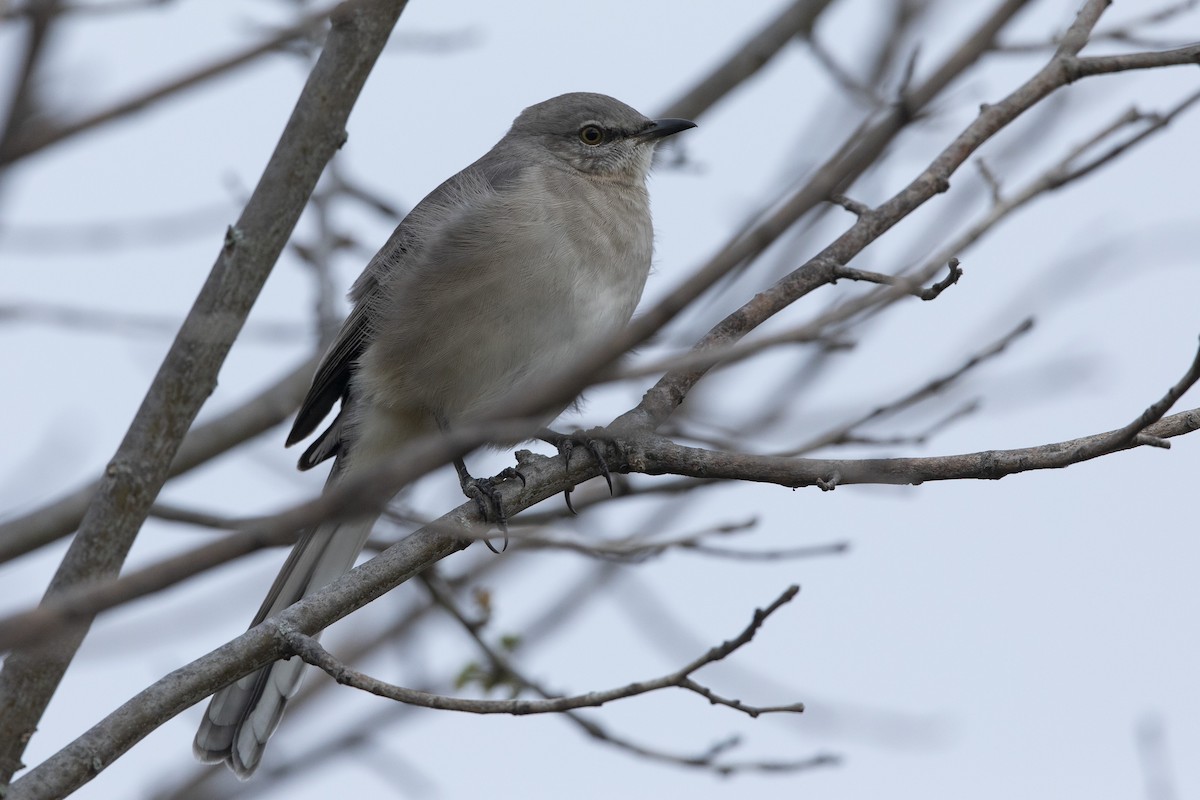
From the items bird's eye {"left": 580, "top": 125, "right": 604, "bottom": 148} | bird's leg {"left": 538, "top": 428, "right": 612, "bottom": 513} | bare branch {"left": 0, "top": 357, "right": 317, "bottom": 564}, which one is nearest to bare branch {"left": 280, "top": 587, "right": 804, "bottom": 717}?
bird's leg {"left": 538, "top": 428, "right": 612, "bottom": 513}

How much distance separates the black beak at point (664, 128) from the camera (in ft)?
19.9

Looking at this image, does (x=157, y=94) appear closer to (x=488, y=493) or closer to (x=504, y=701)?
(x=504, y=701)

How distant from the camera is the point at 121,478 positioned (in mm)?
3750

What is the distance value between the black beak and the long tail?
2.40 m

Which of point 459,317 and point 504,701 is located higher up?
point 459,317

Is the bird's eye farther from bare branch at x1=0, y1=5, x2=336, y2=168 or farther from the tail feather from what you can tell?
bare branch at x1=0, y1=5, x2=336, y2=168

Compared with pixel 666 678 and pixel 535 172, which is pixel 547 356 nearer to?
pixel 535 172

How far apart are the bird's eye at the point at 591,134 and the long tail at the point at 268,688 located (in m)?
2.23

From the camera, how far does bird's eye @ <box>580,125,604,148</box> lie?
606cm

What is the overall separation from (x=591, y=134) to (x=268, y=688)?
301 centimetres

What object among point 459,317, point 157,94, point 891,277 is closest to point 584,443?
point 891,277

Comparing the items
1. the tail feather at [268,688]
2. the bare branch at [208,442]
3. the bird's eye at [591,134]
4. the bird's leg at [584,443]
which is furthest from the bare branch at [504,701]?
the bird's eye at [591,134]

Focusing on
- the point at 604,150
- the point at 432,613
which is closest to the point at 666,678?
the point at 432,613

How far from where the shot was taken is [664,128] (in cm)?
608
